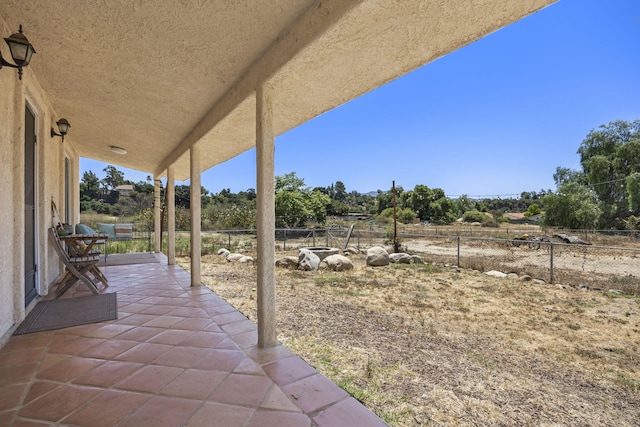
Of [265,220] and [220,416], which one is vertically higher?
[265,220]

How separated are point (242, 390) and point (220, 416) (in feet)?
0.80

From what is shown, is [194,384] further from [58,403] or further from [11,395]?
[11,395]

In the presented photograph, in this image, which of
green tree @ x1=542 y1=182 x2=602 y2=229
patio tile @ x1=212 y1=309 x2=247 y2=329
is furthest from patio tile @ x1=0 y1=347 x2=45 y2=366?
green tree @ x1=542 y1=182 x2=602 y2=229

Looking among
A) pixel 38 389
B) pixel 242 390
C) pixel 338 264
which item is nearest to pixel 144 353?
pixel 38 389

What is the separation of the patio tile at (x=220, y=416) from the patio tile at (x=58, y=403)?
63 centimetres

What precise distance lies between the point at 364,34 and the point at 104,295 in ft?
13.3

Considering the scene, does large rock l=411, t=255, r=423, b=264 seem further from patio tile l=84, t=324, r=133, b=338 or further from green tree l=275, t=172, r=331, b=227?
green tree l=275, t=172, r=331, b=227

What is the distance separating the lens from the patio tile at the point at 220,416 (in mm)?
1390

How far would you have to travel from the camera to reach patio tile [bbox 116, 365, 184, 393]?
5.57ft

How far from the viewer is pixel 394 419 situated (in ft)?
5.48

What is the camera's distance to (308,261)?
699 cm

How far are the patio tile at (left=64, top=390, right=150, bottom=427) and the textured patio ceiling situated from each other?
2.05 m

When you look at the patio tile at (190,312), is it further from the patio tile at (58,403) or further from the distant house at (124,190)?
the distant house at (124,190)

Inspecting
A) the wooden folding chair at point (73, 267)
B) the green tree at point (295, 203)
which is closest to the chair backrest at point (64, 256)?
the wooden folding chair at point (73, 267)
